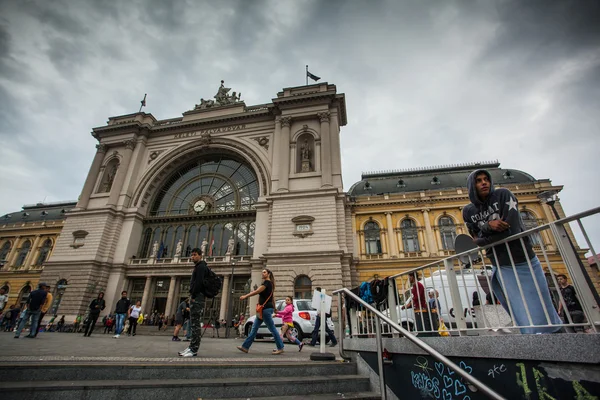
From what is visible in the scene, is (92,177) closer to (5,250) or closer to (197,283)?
(5,250)

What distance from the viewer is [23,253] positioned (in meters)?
37.2

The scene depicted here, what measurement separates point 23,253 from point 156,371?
48.0 meters

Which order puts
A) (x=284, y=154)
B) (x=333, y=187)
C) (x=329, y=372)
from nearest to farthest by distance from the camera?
(x=329, y=372) → (x=333, y=187) → (x=284, y=154)

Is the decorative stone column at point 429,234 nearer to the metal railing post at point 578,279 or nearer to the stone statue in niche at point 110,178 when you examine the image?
the metal railing post at point 578,279

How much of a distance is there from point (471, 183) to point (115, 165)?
37.7 m

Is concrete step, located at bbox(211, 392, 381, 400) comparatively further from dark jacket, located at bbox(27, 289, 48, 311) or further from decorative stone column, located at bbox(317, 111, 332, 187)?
decorative stone column, located at bbox(317, 111, 332, 187)

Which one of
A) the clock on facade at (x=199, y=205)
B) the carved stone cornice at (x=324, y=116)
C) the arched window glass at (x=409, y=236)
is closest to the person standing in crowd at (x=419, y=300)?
the arched window glass at (x=409, y=236)

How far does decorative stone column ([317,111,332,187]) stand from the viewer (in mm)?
24500

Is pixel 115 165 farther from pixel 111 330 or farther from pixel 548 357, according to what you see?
pixel 548 357

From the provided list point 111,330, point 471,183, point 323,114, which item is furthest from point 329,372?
point 323,114

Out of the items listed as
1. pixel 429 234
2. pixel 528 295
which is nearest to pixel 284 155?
pixel 429 234

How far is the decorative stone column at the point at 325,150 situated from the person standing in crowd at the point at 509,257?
2050 centimetres

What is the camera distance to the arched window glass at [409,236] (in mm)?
26141

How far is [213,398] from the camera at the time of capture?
384 centimetres
